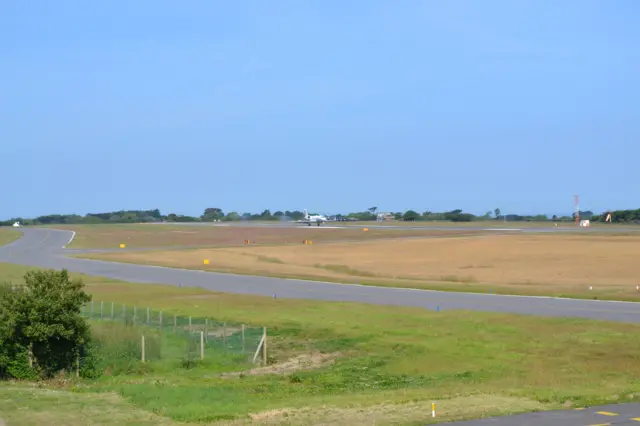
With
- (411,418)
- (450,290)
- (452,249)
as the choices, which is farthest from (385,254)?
(411,418)

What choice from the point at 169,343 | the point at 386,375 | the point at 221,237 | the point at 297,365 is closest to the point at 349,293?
the point at 169,343

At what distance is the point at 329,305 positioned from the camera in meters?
51.3

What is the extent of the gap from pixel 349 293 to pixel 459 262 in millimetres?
27161

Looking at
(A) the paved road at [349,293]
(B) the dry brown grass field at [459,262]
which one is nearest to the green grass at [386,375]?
(A) the paved road at [349,293]

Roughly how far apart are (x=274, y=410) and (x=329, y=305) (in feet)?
95.7

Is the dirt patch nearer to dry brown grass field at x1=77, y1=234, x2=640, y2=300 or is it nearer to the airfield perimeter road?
the airfield perimeter road

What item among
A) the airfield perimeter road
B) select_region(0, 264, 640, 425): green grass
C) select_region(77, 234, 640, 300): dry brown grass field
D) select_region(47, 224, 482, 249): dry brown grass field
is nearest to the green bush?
select_region(0, 264, 640, 425): green grass

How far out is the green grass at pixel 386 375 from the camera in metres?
22.2

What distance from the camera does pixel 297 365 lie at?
33.6 m

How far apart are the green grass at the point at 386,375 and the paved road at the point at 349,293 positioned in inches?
157

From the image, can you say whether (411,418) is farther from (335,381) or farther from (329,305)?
(329,305)

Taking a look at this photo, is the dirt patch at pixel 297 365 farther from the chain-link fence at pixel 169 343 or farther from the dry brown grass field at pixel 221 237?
the dry brown grass field at pixel 221 237

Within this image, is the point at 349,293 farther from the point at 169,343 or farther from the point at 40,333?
the point at 40,333

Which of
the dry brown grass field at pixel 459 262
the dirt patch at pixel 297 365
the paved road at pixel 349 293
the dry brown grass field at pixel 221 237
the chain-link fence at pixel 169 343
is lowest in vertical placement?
the dirt patch at pixel 297 365
